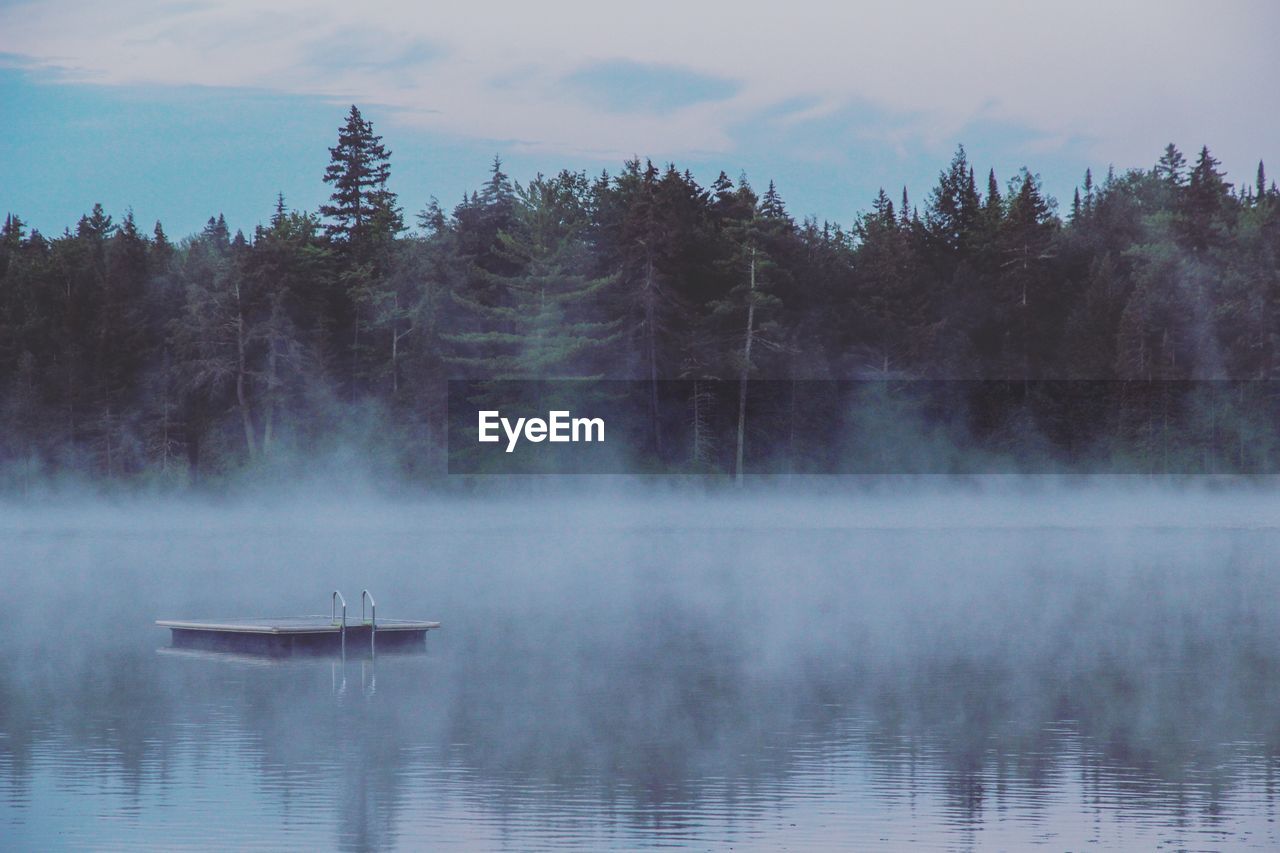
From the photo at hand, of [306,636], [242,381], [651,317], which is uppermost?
[651,317]

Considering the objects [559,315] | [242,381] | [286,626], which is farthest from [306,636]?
[242,381]

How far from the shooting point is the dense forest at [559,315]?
7700cm


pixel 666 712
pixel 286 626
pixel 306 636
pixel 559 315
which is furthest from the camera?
pixel 559 315

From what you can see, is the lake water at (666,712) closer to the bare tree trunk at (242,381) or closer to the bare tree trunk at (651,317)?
the bare tree trunk at (651,317)

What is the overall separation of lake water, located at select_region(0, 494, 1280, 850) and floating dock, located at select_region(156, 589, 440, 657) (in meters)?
0.29

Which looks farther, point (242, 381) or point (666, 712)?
point (242, 381)

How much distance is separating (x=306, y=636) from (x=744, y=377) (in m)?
53.9

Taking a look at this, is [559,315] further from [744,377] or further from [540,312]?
[744,377]

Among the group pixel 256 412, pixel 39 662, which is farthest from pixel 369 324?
pixel 39 662

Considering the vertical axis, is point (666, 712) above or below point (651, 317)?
below

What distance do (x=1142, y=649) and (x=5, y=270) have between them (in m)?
80.9

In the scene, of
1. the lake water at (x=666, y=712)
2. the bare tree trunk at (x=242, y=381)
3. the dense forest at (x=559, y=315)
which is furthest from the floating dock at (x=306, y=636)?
the bare tree trunk at (x=242, y=381)

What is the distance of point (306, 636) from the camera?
25.0 metres

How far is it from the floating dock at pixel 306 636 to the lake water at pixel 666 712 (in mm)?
293
